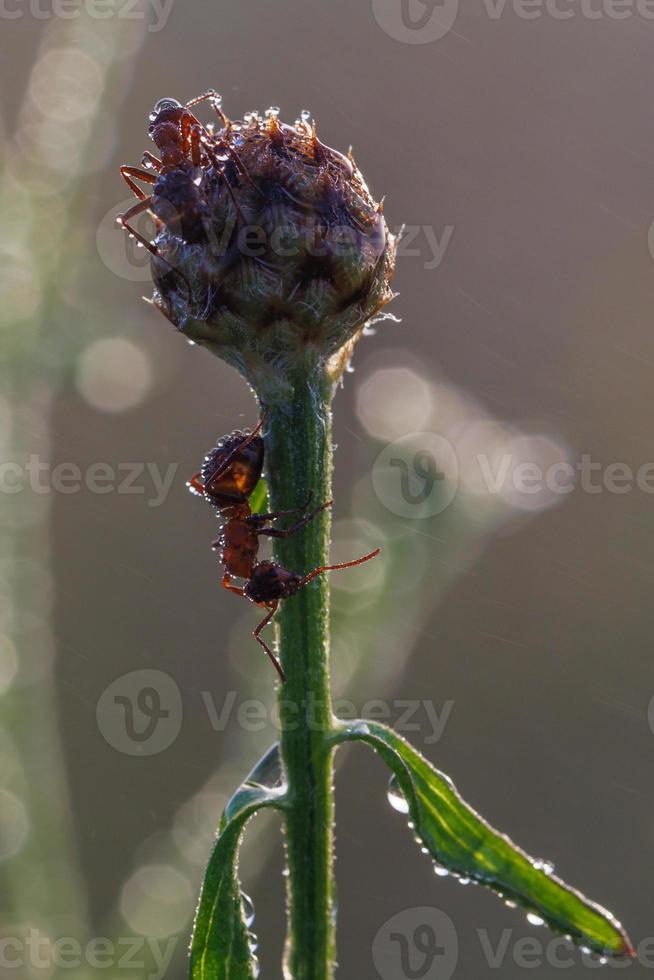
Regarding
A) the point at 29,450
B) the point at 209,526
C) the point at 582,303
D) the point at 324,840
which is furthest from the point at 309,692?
the point at 582,303

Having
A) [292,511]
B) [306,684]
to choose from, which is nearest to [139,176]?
[292,511]

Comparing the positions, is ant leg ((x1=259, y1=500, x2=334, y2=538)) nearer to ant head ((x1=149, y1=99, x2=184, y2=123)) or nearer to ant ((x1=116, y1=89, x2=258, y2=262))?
ant ((x1=116, y1=89, x2=258, y2=262))

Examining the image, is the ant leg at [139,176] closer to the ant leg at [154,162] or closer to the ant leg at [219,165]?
the ant leg at [154,162]

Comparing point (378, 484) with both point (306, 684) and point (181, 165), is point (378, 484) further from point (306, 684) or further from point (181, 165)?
point (306, 684)

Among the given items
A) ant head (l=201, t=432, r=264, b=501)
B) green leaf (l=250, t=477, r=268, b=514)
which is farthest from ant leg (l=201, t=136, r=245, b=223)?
green leaf (l=250, t=477, r=268, b=514)

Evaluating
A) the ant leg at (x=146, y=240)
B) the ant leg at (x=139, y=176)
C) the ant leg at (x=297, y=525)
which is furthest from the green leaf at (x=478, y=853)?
the ant leg at (x=139, y=176)
